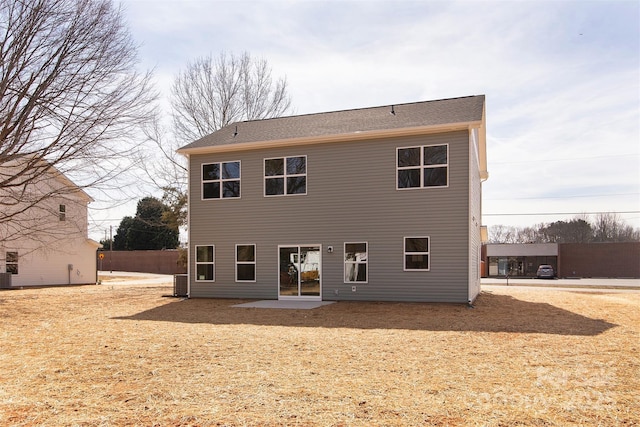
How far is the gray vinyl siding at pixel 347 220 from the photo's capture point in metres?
15.3

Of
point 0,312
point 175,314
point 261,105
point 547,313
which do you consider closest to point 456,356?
point 547,313

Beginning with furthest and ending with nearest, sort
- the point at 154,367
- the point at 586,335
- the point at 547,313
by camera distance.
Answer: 1. the point at 547,313
2. the point at 586,335
3. the point at 154,367

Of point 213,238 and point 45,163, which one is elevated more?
point 45,163

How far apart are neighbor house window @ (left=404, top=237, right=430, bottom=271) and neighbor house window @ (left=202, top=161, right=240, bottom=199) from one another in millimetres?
6241

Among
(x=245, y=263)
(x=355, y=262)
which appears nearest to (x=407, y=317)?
(x=355, y=262)

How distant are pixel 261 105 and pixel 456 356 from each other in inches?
946

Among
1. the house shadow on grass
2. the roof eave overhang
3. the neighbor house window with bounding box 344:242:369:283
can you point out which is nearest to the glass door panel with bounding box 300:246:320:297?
the neighbor house window with bounding box 344:242:369:283

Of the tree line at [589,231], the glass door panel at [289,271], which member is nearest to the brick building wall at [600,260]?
the tree line at [589,231]

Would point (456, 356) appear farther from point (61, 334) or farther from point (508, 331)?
point (61, 334)

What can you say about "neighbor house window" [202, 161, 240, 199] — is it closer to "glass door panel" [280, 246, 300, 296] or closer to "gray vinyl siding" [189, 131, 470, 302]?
"gray vinyl siding" [189, 131, 470, 302]

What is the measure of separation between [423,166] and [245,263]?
270 inches

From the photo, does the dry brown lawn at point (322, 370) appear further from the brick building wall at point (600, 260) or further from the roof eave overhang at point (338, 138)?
the brick building wall at point (600, 260)

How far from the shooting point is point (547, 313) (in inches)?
529

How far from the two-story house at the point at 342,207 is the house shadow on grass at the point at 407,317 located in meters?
1.22
